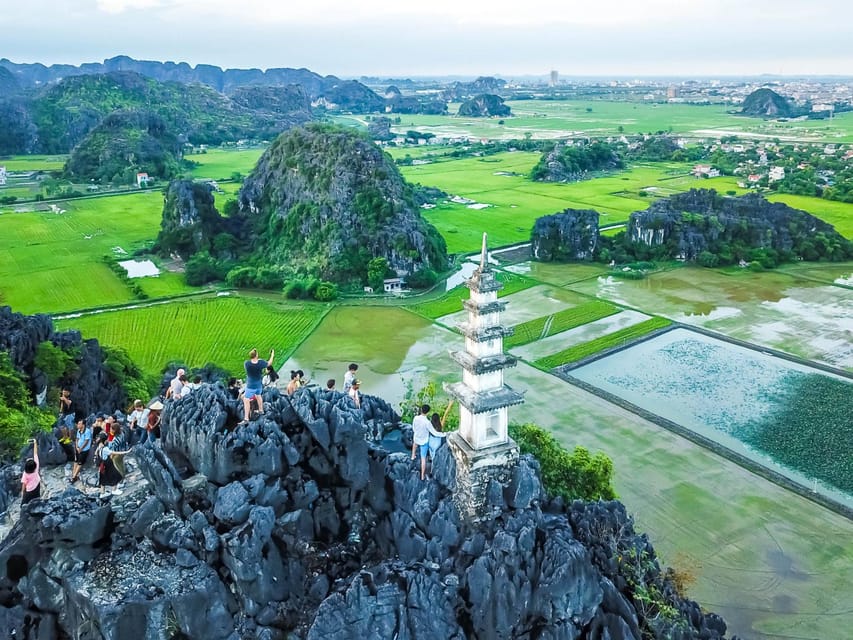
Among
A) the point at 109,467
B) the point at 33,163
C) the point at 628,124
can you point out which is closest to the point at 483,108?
the point at 628,124

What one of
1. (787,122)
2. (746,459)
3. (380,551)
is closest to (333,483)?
(380,551)

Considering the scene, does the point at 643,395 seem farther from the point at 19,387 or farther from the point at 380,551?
the point at 19,387

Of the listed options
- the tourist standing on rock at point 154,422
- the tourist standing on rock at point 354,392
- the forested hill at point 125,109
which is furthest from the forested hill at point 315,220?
the forested hill at point 125,109

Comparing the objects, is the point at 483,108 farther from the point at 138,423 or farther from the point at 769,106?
the point at 138,423

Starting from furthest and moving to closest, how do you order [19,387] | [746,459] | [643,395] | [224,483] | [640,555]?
1. [643,395]
2. [746,459]
3. [19,387]
4. [640,555]
5. [224,483]

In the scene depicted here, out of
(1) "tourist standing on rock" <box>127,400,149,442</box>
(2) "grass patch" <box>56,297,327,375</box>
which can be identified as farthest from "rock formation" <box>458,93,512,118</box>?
(1) "tourist standing on rock" <box>127,400,149,442</box>

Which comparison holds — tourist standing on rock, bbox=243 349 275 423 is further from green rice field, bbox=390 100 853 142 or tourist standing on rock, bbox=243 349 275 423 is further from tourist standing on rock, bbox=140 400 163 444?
green rice field, bbox=390 100 853 142
